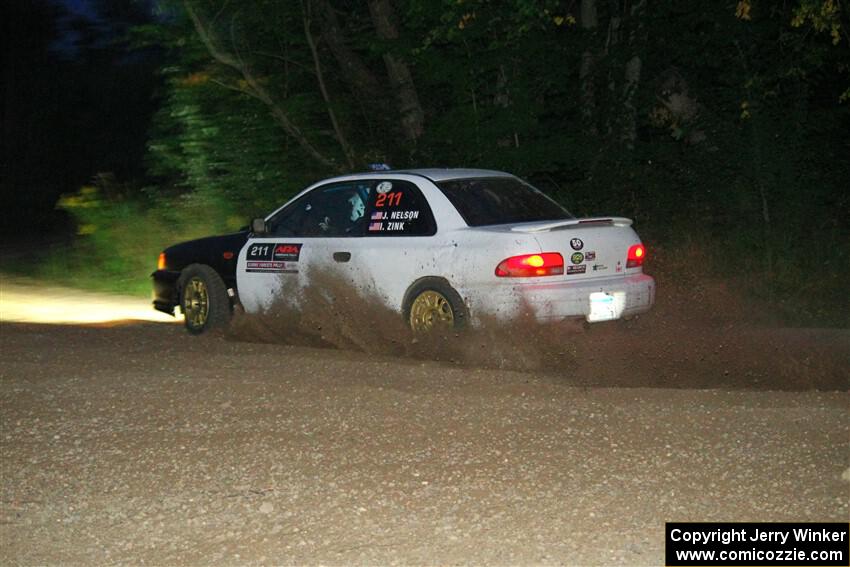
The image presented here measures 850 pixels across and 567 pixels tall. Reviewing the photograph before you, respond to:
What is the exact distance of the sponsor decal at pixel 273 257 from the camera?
10727mm

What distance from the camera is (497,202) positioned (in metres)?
10.2

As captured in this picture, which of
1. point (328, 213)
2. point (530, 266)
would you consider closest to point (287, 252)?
point (328, 213)

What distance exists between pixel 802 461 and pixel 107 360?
19.0 ft

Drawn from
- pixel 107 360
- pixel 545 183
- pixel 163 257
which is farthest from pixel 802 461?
pixel 545 183

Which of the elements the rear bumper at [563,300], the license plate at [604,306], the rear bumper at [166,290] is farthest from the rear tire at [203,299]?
the license plate at [604,306]

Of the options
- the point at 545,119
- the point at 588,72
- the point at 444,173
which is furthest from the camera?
the point at 545,119

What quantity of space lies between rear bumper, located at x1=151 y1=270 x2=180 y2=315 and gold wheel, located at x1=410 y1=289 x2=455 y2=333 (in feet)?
9.77

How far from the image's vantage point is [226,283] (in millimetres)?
11328

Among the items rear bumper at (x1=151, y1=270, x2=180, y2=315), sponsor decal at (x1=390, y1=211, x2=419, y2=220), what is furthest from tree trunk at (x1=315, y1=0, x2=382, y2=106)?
sponsor decal at (x1=390, y1=211, x2=419, y2=220)

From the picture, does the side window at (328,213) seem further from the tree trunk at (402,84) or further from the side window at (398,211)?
the tree trunk at (402,84)

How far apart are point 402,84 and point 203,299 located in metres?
7.56

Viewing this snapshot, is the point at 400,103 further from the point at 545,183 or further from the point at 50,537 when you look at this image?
the point at 50,537

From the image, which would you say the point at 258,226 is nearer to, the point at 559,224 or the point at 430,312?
the point at 430,312

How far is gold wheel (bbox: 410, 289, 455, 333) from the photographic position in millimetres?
9633
